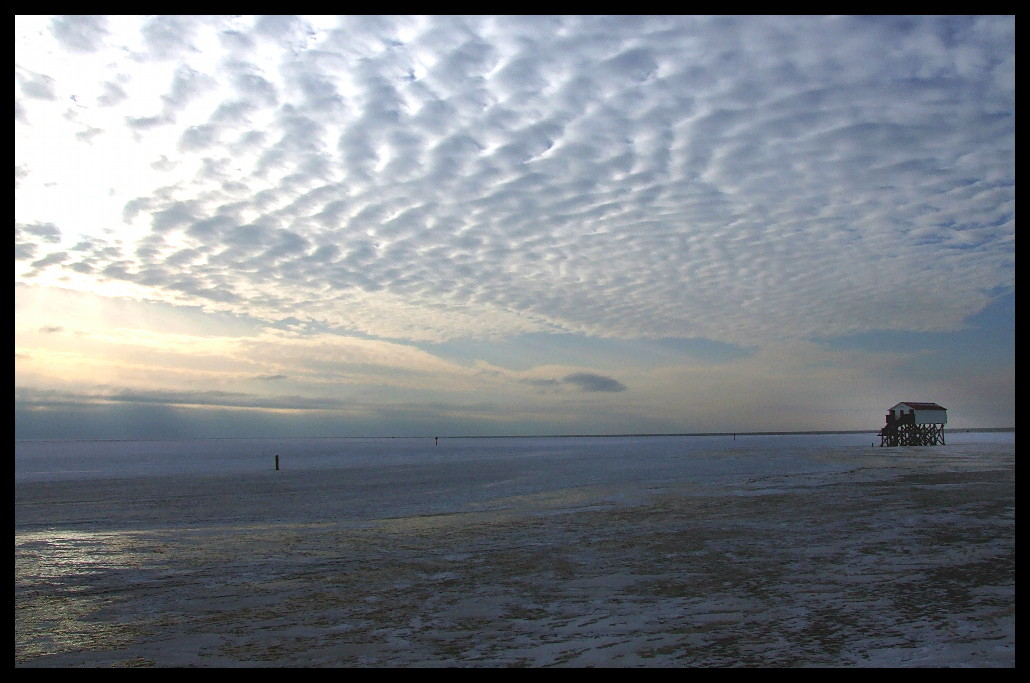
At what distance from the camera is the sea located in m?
10.4

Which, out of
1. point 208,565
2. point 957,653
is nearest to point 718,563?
point 957,653

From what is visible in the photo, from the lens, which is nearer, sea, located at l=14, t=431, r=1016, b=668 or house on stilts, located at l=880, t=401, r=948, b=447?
sea, located at l=14, t=431, r=1016, b=668

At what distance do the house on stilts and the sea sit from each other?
240 ft

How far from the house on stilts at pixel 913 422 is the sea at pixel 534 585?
73072 mm

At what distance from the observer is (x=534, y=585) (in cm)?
1471

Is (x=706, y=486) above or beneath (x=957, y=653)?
beneath

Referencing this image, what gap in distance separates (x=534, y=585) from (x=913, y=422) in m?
98.6

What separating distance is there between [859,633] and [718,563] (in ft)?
19.0

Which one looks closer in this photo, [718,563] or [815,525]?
[718,563]

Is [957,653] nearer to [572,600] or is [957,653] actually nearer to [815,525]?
[572,600]

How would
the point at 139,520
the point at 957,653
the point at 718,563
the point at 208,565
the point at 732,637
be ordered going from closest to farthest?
the point at 957,653
the point at 732,637
the point at 718,563
the point at 208,565
the point at 139,520

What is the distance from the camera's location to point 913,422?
312 feet

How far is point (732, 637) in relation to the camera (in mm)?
10695

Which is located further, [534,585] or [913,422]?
[913,422]
